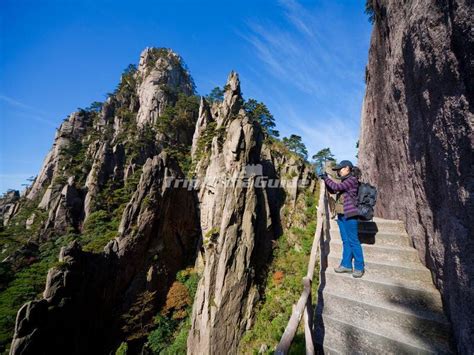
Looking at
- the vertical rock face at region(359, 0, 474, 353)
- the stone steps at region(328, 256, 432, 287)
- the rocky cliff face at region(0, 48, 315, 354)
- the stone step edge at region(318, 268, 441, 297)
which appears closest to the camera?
the vertical rock face at region(359, 0, 474, 353)

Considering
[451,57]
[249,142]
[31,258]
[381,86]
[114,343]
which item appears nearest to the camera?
[451,57]

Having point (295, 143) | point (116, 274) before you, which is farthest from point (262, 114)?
point (116, 274)

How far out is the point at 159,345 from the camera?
16.8 metres

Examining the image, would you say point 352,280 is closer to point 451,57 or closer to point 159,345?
point 451,57

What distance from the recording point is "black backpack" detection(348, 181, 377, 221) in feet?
13.5

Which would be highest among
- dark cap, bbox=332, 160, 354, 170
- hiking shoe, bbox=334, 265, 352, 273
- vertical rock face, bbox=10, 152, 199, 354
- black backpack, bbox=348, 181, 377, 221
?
dark cap, bbox=332, 160, 354, 170

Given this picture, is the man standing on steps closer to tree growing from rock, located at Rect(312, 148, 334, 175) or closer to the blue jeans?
the blue jeans

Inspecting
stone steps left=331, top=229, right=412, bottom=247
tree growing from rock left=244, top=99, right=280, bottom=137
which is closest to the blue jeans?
stone steps left=331, top=229, right=412, bottom=247

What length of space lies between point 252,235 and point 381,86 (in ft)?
47.8

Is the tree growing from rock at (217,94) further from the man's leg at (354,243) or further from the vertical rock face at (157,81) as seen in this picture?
the man's leg at (354,243)

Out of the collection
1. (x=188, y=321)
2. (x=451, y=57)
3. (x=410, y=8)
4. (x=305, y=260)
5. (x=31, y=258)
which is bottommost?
(x=188, y=321)

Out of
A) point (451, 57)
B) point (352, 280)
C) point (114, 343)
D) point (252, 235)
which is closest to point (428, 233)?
point (352, 280)

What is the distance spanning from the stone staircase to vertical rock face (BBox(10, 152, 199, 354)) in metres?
18.0

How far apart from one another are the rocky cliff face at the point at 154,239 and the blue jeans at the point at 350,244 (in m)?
13.6
